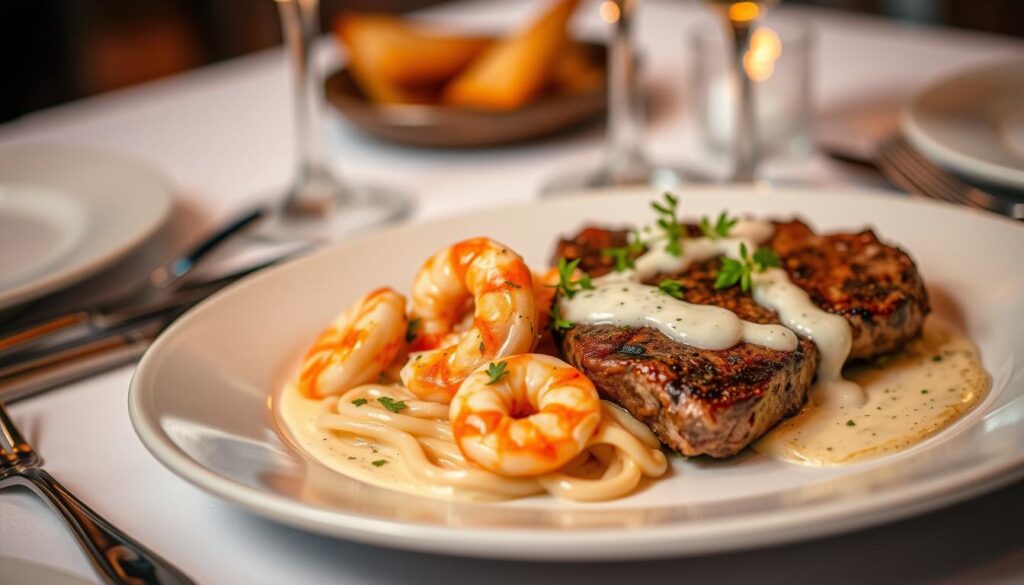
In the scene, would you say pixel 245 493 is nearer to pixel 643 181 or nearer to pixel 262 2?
pixel 643 181

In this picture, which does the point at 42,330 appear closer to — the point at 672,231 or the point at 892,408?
the point at 672,231

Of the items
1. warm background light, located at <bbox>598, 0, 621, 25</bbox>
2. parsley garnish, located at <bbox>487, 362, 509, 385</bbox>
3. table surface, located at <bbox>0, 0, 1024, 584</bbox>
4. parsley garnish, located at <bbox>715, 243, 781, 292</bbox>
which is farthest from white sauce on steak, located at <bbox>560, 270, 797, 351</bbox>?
warm background light, located at <bbox>598, 0, 621, 25</bbox>

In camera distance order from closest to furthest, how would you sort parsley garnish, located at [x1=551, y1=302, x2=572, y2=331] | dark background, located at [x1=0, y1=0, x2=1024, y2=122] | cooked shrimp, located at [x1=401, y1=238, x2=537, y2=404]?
cooked shrimp, located at [x1=401, y1=238, x2=537, y2=404], parsley garnish, located at [x1=551, y1=302, x2=572, y2=331], dark background, located at [x1=0, y1=0, x2=1024, y2=122]


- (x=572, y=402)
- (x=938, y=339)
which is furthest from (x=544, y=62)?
(x=572, y=402)

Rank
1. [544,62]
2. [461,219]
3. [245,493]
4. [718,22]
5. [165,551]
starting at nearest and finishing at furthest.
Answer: [245,493], [165,551], [461,219], [544,62], [718,22]

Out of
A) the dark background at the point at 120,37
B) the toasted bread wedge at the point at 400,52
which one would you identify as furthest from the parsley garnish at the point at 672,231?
the dark background at the point at 120,37

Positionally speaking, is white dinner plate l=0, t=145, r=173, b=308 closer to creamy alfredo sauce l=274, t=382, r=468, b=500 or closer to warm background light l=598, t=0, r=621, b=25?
creamy alfredo sauce l=274, t=382, r=468, b=500
